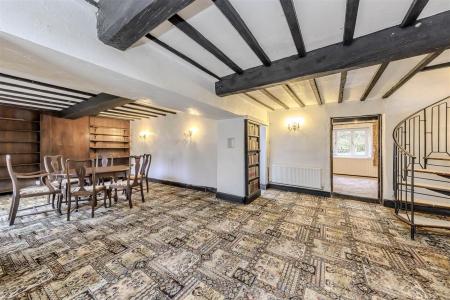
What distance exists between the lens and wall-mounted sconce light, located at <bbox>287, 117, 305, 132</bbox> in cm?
499

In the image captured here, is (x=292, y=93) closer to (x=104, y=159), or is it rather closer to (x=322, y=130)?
(x=322, y=130)

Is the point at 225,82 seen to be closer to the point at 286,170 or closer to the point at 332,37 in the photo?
the point at 332,37

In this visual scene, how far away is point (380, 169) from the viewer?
4160 millimetres

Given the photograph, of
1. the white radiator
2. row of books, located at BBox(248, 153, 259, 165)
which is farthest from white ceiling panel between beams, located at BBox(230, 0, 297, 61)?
the white radiator

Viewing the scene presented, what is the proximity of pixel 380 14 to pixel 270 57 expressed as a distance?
1.11m

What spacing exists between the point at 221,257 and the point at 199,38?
8.03 ft

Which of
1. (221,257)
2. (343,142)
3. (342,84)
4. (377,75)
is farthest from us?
(343,142)

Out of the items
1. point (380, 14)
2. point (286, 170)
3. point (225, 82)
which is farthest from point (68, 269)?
point (286, 170)

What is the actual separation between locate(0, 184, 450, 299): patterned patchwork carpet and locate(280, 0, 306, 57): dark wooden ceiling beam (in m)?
2.42

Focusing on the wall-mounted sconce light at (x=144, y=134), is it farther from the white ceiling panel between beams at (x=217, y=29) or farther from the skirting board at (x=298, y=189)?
the white ceiling panel between beams at (x=217, y=29)

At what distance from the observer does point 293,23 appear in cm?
164

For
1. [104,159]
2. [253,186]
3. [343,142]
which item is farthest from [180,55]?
[343,142]

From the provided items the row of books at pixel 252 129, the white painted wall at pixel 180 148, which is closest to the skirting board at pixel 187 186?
the white painted wall at pixel 180 148

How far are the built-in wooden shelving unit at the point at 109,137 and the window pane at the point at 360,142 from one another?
9473 millimetres
